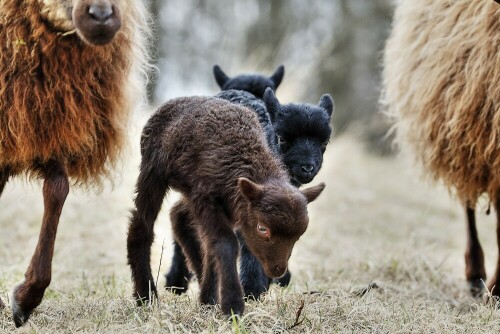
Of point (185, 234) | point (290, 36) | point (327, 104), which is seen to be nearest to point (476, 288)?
point (327, 104)

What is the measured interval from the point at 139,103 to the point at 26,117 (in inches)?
36.4

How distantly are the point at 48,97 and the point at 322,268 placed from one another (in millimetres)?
3589

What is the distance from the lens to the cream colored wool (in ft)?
19.2

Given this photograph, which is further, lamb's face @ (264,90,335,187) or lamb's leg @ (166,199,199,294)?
lamb's leg @ (166,199,199,294)

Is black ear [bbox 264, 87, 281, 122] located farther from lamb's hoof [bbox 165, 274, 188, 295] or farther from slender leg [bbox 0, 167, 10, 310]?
slender leg [bbox 0, 167, 10, 310]

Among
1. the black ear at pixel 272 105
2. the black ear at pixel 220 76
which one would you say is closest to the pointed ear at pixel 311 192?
the black ear at pixel 272 105

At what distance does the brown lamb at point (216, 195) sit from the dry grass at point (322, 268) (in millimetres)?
258

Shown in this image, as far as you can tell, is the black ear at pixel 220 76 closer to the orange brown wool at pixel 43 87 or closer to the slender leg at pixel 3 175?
the orange brown wool at pixel 43 87

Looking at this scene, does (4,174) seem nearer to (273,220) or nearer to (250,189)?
(250,189)

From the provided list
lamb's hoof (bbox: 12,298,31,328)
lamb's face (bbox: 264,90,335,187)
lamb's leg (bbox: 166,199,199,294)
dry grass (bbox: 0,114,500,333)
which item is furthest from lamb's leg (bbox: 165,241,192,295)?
lamb's hoof (bbox: 12,298,31,328)

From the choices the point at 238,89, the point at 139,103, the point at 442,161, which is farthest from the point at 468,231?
the point at 139,103

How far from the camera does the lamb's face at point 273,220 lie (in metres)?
3.93

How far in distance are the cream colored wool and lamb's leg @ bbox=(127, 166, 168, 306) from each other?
2602 millimetres

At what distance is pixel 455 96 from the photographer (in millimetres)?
6137
